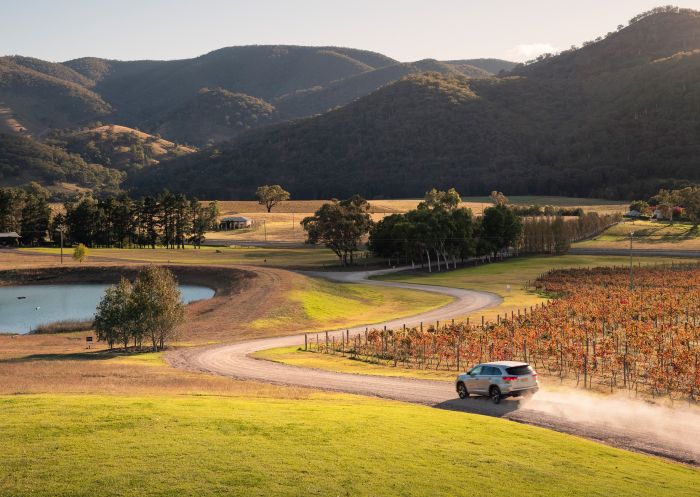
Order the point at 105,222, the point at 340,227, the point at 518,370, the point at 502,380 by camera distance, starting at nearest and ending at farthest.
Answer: the point at 502,380 → the point at 518,370 → the point at 340,227 → the point at 105,222

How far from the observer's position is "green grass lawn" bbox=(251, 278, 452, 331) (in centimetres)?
7581

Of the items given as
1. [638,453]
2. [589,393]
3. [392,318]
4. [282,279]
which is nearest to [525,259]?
[282,279]

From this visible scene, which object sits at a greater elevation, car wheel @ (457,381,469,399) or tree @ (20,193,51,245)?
tree @ (20,193,51,245)

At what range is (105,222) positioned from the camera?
170500mm

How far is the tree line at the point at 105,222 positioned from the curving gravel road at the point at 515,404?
121791mm

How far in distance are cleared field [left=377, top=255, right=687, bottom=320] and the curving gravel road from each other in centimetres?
3728

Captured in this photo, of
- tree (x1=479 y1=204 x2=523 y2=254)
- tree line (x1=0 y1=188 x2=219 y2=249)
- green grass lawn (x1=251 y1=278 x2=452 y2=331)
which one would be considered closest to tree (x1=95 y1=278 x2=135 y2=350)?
green grass lawn (x1=251 y1=278 x2=452 y2=331)

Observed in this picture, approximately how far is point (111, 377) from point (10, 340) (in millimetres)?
31384

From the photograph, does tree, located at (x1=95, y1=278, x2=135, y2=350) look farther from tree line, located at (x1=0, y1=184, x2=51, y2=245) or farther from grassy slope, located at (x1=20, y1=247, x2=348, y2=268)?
tree line, located at (x1=0, y1=184, x2=51, y2=245)

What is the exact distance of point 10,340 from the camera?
66.4 m

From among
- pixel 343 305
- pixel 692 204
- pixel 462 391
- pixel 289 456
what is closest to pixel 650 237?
pixel 692 204

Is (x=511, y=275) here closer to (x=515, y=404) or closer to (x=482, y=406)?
(x=515, y=404)

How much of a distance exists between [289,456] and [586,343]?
108ft

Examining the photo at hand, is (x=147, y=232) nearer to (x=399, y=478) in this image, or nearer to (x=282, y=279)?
(x=282, y=279)
